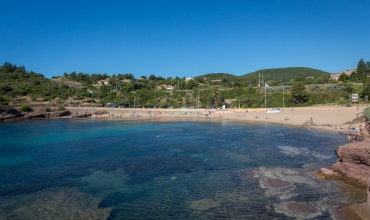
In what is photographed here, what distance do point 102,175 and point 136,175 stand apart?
2.33 meters

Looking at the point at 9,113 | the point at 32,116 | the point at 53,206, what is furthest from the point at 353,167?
the point at 9,113

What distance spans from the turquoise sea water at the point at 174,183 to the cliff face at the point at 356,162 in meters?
1.21

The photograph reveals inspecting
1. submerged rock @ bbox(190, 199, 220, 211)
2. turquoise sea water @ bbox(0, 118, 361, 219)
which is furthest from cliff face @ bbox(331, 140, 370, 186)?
submerged rock @ bbox(190, 199, 220, 211)

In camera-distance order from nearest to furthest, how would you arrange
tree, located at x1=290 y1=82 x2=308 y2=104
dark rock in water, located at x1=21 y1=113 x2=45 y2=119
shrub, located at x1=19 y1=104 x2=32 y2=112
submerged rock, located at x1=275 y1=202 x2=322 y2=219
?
submerged rock, located at x1=275 y1=202 x2=322 y2=219
dark rock in water, located at x1=21 y1=113 x2=45 y2=119
tree, located at x1=290 y1=82 x2=308 y2=104
shrub, located at x1=19 y1=104 x2=32 y2=112

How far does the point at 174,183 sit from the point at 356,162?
10735mm

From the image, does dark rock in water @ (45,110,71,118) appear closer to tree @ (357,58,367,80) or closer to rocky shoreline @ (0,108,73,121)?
rocky shoreline @ (0,108,73,121)

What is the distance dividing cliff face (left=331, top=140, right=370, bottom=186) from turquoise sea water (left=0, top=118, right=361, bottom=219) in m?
1.21

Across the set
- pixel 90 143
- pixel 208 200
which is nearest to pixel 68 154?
pixel 90 143

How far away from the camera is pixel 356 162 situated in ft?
51.2

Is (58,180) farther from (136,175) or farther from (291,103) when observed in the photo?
(291,103)

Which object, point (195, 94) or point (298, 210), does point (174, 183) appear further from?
point (195, 94)

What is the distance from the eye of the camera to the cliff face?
14672mm

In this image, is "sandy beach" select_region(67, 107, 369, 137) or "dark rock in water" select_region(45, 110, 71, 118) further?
"dark rock in water" select_region(45, 110, 71, 118)

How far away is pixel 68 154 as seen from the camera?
25703mm
